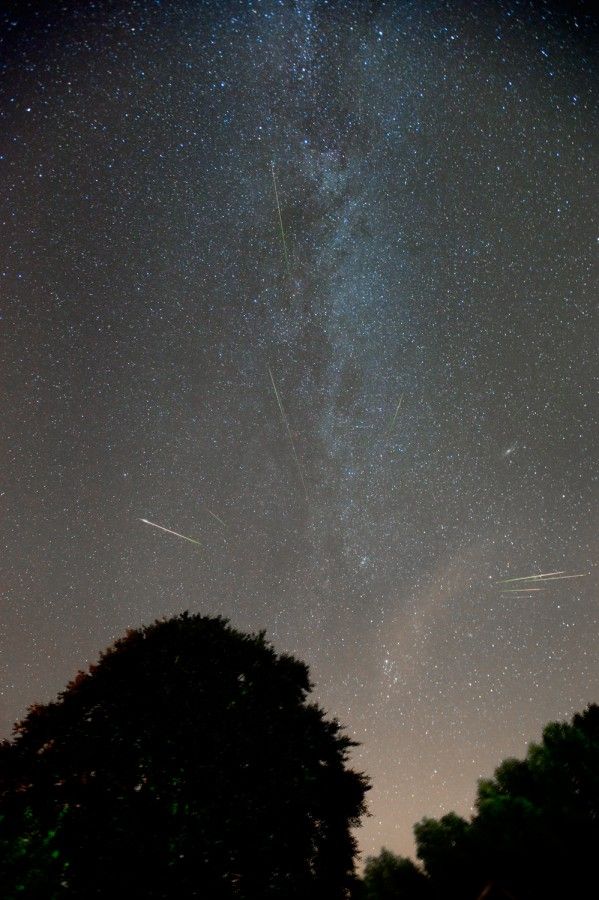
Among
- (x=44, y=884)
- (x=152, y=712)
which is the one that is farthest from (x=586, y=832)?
(x=44, y=884)

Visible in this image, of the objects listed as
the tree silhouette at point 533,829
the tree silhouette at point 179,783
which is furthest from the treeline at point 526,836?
the tree silhouette at point 179,783

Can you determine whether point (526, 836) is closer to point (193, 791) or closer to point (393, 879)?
point (393, 879)

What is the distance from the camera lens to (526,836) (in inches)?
710

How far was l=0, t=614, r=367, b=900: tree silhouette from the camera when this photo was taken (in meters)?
9.85

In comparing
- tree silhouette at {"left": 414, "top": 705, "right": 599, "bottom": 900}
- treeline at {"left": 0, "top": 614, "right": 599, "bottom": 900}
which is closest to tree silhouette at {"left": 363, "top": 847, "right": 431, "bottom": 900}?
tree silhouette at {"left": 414, "top": 705, "right": 599, "bottom": 900}

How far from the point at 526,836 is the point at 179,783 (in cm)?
1687

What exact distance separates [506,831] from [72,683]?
20.2m

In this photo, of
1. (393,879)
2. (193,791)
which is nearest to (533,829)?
(393,879)

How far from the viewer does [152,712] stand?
12094 mm

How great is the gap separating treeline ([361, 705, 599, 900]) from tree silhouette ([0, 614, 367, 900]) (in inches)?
189

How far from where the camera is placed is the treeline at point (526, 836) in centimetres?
1652

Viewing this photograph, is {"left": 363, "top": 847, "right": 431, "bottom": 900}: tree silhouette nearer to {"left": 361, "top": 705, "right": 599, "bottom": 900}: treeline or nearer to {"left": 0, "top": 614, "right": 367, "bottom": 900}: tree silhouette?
{"left": 361, "top": 705, "right": 599, "bottom": 900}: treeline

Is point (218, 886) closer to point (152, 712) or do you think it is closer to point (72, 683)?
point (152, 712)

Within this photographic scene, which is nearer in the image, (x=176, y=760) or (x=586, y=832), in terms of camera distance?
(x=176, y=760)
